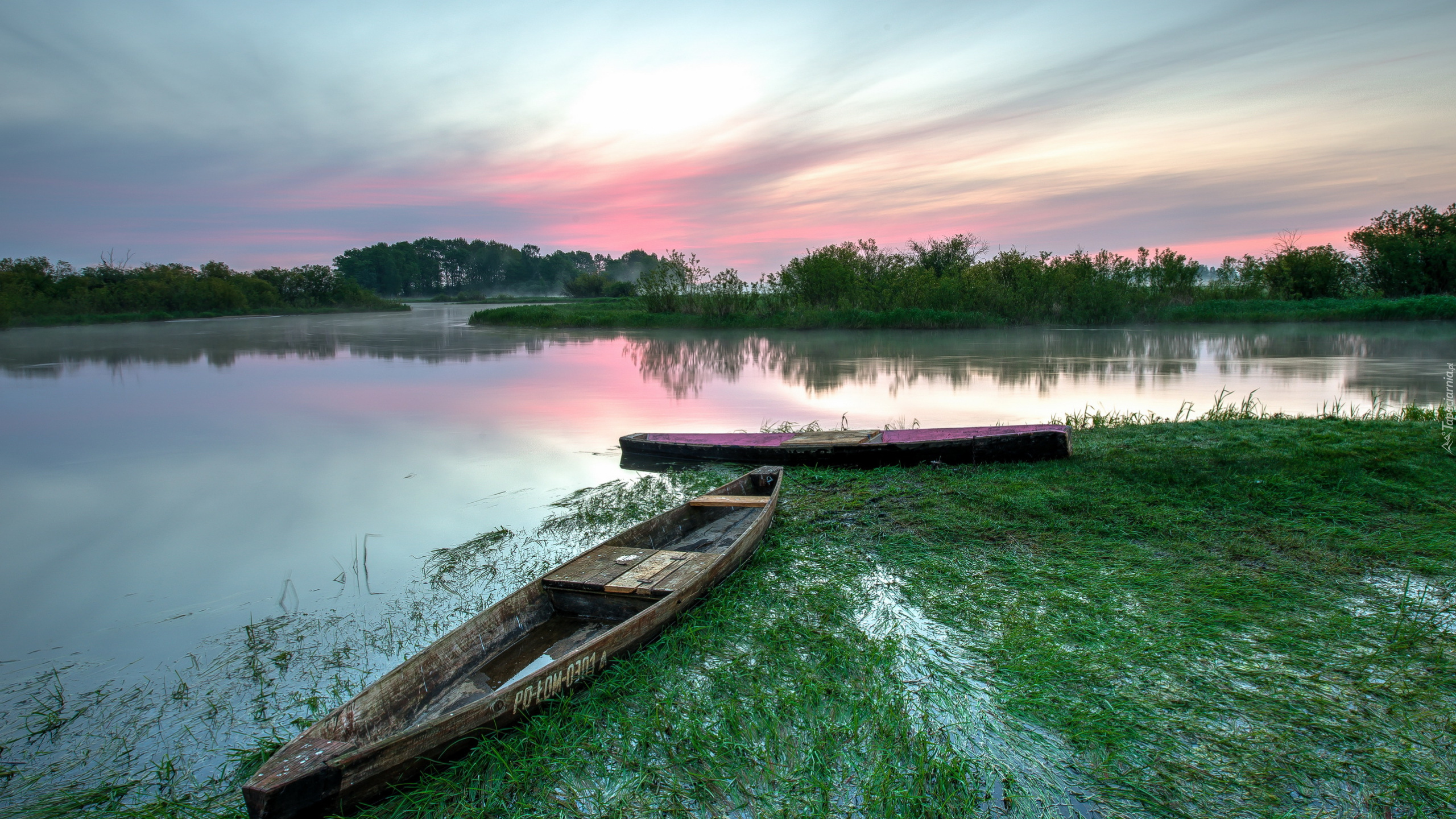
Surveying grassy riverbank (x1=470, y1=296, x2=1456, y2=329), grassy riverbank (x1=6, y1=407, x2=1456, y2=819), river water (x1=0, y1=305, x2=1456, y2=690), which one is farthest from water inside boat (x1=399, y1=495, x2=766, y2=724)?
grassy riverbank (x1=470, y1=296, x2=1456, y2=329)

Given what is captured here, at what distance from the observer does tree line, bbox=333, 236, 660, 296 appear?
284 ft

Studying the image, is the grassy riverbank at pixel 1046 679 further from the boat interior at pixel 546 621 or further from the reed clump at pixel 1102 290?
the reed clump at pixel 1102 290

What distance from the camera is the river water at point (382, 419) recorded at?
5.12m

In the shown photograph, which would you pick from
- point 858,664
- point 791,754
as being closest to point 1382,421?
point 858,664

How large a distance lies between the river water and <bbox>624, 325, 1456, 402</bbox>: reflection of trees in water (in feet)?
0.51

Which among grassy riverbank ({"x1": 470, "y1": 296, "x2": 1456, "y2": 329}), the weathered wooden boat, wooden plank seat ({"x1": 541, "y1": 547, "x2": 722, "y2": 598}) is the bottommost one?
wooden plank seat ({"x1": 541, "y1": 547, "x2": 722, "y2": 598})

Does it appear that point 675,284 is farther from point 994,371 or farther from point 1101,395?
point 1101,395

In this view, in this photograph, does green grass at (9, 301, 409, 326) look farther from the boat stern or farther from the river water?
the boat stern

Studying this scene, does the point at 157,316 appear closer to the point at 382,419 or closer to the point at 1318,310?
the point at 382,419

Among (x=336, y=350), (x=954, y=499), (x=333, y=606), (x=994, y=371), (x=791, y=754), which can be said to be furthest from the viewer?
(x=336, y=350)

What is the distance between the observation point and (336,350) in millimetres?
25188

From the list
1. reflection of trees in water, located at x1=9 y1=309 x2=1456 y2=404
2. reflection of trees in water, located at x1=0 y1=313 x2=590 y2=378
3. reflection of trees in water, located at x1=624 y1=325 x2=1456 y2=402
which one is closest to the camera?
reflection of trees in water, located at x1=624 y1=325 x2=1456 y2=402

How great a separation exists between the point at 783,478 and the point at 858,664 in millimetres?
3617

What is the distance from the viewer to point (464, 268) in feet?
318
